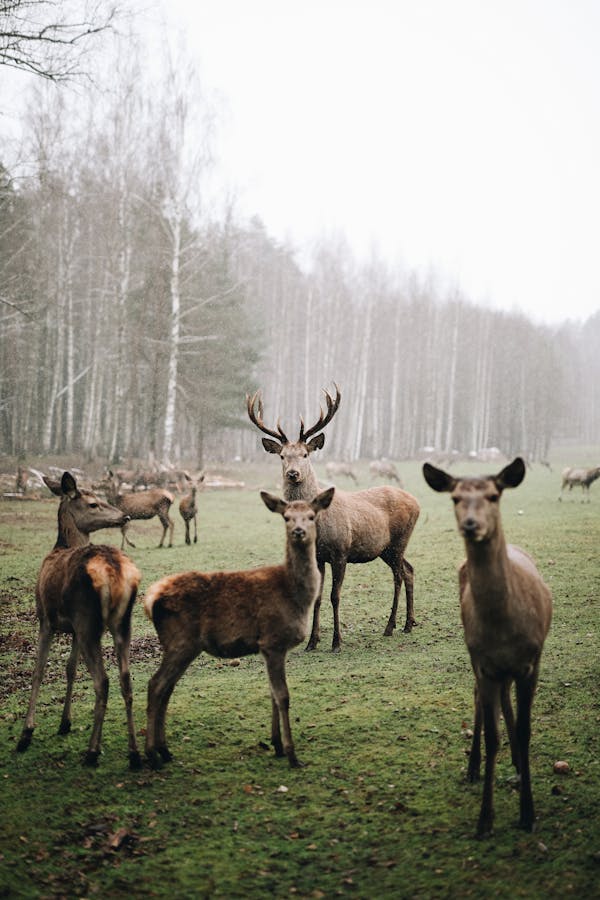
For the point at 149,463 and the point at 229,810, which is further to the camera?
the point at 149,463

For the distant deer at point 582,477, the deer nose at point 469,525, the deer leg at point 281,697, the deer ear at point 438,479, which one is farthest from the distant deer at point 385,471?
the deer nose at point 469,525

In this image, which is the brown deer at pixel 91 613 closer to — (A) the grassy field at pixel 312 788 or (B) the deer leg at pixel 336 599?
(A) the grassy field at pixel 312 788

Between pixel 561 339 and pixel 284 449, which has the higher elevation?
pixel 561 339

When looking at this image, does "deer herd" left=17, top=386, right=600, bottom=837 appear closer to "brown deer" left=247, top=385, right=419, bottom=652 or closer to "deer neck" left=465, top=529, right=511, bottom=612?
"deer neck" left=465, top=529, right=511, bottom=612

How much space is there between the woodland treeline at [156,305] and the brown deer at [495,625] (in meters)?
9.91

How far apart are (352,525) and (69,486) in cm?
313

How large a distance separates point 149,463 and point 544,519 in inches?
520

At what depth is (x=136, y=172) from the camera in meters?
26.1

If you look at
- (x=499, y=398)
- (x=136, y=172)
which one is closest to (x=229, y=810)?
(x=136, y=172)

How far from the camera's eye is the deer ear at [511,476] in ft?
12.9

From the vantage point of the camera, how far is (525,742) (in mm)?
3855

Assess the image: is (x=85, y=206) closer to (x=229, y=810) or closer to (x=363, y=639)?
(x=363, y=639)

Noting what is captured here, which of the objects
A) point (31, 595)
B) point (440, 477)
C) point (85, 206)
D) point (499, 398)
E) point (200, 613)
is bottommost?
point (31, 595)

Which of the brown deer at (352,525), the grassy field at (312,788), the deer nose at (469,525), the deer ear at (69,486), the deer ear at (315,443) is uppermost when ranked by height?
the deer ear at (315,443)
